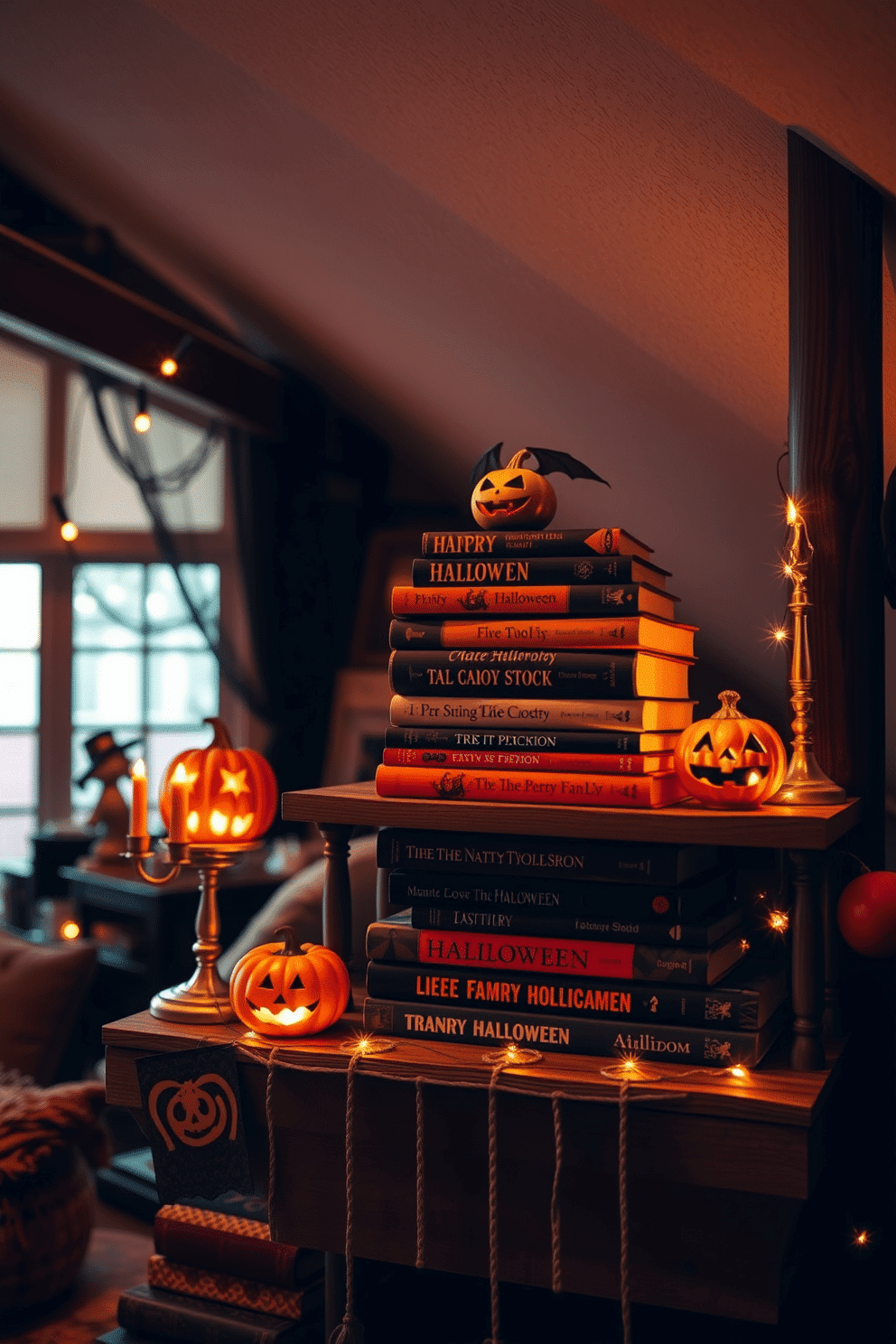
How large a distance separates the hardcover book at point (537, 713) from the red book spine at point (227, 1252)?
80cm

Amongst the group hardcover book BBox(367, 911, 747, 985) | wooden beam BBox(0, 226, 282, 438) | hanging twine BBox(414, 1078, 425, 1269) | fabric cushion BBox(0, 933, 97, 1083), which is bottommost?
fabric cushion BBox(0, 933, 97, 1083)

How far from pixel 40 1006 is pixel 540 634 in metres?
1.74

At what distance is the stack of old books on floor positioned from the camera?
4.79 feet

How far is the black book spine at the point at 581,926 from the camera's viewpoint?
1024 millimetres

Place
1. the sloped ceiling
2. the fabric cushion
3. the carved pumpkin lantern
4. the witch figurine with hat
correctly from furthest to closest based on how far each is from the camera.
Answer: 1. the witch figurine with hat
2. the fabric cushion
3. the sloped ceiling
4. the carved pumpkin lantern

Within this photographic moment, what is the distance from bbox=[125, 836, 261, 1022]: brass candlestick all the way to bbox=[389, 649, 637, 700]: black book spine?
0.30 metres

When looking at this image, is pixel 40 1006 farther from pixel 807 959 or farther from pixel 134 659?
pixel 134 659

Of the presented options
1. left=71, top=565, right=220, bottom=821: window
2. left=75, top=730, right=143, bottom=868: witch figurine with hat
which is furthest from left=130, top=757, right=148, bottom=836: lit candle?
left=71, top=565, right=220, bottom=821: window

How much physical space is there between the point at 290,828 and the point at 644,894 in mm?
3568

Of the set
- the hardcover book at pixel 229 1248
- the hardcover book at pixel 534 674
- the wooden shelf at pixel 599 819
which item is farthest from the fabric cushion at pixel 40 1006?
the hardcover book at pixel 534 674

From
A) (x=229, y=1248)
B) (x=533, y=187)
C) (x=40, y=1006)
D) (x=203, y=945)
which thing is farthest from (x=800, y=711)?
(x=40, y=1006)

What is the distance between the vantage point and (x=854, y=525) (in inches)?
48.4

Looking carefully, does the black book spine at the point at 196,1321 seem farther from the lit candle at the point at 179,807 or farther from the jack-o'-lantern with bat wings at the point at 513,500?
the jack-o'-lantern with bat wings at the point at 513,500

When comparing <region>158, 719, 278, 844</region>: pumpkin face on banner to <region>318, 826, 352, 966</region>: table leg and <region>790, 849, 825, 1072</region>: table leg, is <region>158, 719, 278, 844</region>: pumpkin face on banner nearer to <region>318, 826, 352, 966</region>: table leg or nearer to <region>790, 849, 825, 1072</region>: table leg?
<region>318, 826, 352, 966</region>: table leg
